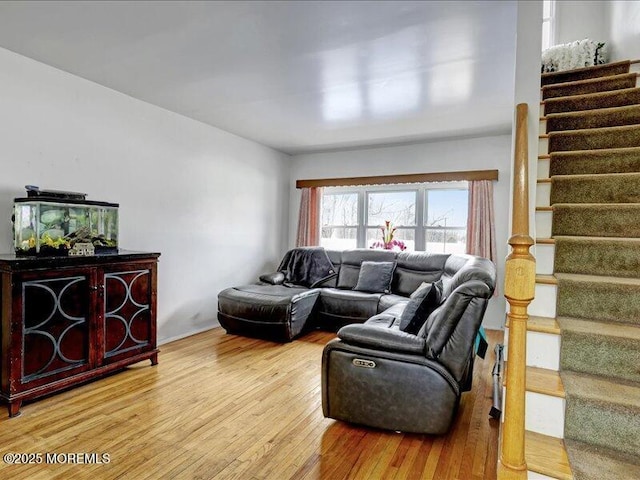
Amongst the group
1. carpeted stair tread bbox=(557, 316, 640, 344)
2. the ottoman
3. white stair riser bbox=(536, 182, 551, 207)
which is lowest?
the ottoman

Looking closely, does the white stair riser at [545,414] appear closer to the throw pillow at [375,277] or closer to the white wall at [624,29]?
the throw pillow at [375,277]

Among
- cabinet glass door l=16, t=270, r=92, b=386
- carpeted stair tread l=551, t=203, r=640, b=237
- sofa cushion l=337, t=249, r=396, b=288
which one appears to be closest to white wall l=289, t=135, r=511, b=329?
sofa cushion l=337, t=249, r=396, b=288

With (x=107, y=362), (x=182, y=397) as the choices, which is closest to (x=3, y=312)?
(x=107, y=362)

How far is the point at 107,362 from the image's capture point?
2799 millimetres

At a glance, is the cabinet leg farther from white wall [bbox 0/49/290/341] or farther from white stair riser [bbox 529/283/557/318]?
white stair riser [bbox 529/283/557/318]

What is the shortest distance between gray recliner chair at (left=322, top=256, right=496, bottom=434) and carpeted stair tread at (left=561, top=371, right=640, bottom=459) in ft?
2.01

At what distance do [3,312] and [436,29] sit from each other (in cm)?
326

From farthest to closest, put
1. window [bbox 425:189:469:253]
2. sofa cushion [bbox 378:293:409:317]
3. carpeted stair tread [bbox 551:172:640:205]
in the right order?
window [bbox 425:189:469:253], sofa cushion [bbox 378:293:409:317], carpeted stair tread [bbox 551:172:640:205]

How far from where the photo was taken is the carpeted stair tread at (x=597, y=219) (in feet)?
6.74

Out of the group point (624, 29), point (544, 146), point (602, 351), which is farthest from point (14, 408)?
point (624, 29)

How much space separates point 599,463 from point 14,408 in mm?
3092

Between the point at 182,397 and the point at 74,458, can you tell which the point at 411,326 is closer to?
the point at 182,397

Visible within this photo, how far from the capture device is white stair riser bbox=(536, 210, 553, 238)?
2.17m

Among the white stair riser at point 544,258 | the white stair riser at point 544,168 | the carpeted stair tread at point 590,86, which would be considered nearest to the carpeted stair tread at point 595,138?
the white stair riser at point 544,168
